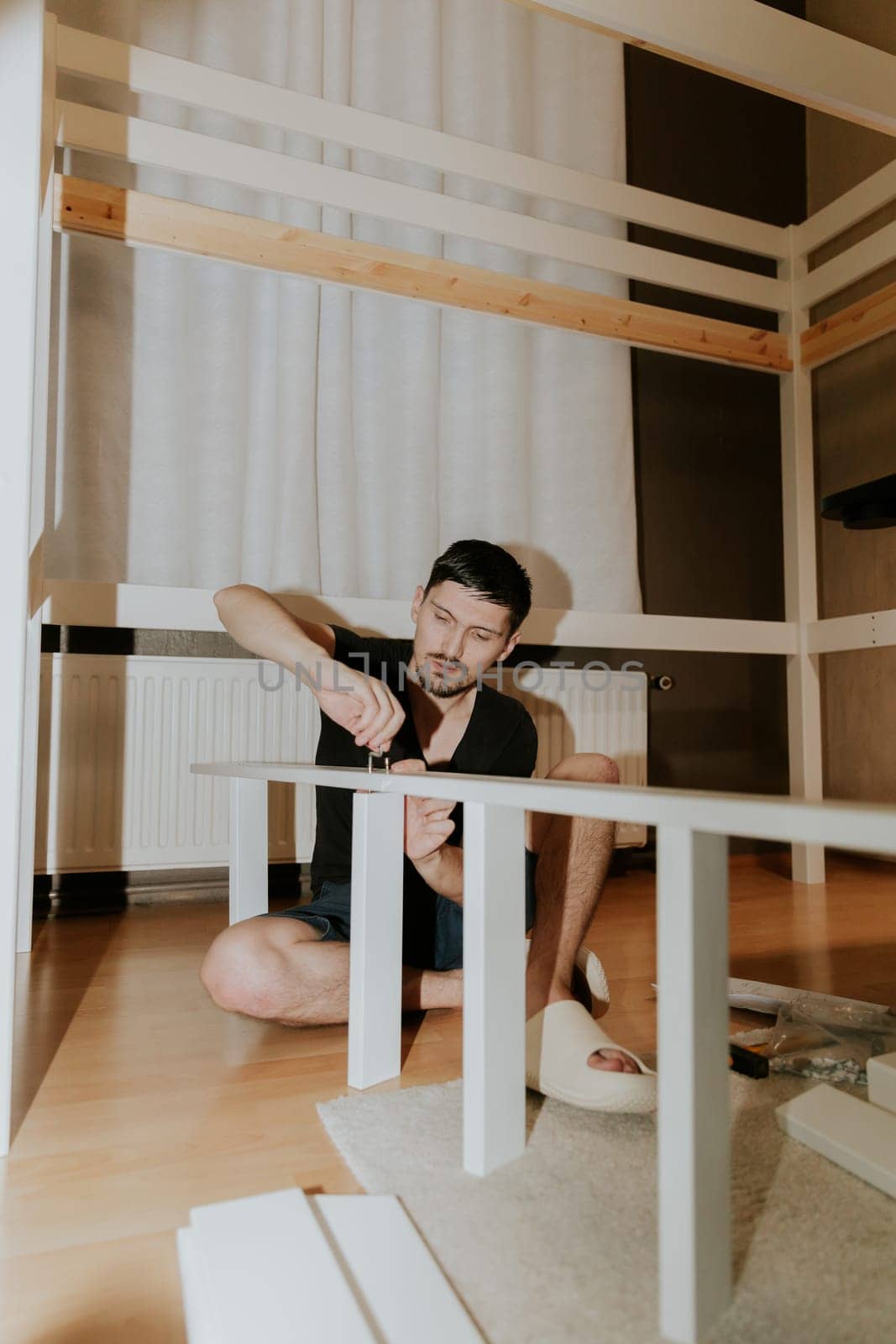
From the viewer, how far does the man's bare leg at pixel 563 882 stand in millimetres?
1114

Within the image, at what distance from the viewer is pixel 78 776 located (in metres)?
1.99

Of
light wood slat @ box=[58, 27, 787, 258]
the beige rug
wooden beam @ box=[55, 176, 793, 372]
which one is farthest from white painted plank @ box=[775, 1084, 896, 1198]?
light wood slat @ box=[58, 27, 787, 258]

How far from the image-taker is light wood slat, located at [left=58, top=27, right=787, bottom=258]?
1728 millimetres

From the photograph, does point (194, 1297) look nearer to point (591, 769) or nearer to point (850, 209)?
point (591, 769)

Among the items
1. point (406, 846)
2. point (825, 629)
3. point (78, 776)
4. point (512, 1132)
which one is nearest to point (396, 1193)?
point (512, 1132)

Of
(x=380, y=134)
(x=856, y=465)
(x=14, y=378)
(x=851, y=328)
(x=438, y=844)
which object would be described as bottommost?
(x=438, y=844)

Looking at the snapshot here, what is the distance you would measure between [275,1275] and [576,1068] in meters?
0.41

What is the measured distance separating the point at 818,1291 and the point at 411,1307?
0.29 meters

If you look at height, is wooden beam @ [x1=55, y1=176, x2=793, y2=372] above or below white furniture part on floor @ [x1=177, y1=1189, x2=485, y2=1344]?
above

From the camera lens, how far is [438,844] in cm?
115

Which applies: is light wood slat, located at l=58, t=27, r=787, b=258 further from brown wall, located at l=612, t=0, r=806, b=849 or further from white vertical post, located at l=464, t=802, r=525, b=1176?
white vertical post, located at l=464, t=802, r=525, b=1176

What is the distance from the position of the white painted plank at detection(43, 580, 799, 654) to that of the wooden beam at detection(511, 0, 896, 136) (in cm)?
111

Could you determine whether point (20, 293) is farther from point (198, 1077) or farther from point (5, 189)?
point (198, 1077)

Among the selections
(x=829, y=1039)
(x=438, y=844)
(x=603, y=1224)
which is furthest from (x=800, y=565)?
(x=603, y=1224)
